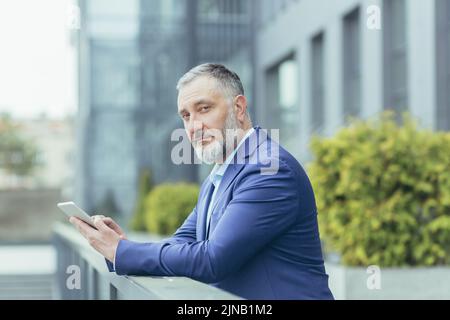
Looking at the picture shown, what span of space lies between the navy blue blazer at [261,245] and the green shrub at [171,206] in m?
12.9

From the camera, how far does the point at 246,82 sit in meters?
28.1

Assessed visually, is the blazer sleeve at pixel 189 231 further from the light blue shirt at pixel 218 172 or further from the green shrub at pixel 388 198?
the green shrub at pixel 388 198

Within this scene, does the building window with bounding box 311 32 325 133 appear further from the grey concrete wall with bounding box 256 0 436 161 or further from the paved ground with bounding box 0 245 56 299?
the paved ground with bounding box 0 245 56 299

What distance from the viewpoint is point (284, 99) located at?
2605 cm

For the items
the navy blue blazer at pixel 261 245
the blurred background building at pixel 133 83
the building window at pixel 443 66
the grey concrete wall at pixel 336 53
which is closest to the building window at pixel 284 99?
the grey concrete wall at pixel 336 53

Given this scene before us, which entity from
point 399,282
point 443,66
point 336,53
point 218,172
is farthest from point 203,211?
point 336,53

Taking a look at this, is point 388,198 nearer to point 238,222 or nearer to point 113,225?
point 113,225

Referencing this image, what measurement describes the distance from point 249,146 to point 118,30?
81.6ft

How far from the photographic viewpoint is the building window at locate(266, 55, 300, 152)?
24547mm

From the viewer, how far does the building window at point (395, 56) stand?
15.8 meters

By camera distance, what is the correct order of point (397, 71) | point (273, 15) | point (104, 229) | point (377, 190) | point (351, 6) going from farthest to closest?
point (273, 15), point (351, 6), point (397, 71), point (377, 190), point (104, 229)

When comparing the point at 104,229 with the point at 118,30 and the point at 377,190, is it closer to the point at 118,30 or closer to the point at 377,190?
the point at 377,190

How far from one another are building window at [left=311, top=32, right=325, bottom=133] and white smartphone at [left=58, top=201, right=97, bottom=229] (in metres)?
19.0
